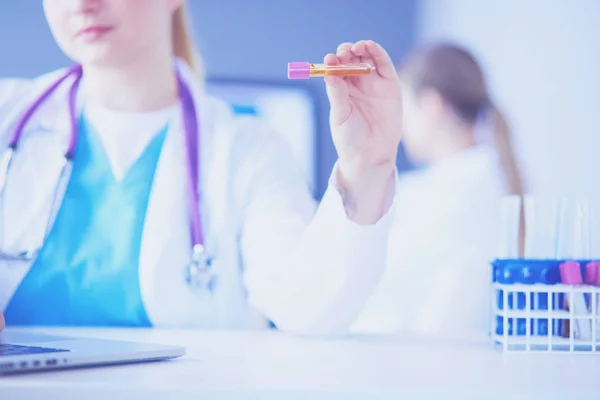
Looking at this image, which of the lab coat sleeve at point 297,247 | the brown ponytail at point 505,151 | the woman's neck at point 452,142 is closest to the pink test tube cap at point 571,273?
the lab coat sleeve at point 297,247

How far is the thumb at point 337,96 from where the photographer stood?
0.78 metres

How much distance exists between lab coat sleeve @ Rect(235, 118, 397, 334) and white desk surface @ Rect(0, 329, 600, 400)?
10cm

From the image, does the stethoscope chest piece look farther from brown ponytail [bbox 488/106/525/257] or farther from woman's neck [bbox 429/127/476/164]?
woman's neck [bbox 429/127/476/164]

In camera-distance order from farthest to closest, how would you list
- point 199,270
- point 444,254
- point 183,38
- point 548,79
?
point 548,79 < point 444,254 < point 183,38 < point 199,270

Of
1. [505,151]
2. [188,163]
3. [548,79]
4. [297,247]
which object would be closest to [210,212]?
[188,163]

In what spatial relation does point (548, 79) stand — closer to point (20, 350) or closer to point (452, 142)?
point (452, 142)

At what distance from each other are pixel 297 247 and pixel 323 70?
251 mm

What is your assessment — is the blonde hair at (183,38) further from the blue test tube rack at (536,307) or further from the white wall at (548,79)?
the white wall at (548,79)

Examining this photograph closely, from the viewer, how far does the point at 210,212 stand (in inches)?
Result: 42.9

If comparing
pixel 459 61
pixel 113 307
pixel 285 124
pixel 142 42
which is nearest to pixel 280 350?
pixel 113 307

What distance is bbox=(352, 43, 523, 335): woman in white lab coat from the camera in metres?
1.79

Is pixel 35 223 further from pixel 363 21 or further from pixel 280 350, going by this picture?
pixel 363 21

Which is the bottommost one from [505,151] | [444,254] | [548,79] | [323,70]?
[444,254]

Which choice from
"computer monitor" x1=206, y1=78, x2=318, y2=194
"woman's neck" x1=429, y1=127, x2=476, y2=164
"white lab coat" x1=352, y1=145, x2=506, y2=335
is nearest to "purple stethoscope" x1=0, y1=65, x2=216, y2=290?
"white lab coat" x1=352, y1=145, x2=506, y2=335
